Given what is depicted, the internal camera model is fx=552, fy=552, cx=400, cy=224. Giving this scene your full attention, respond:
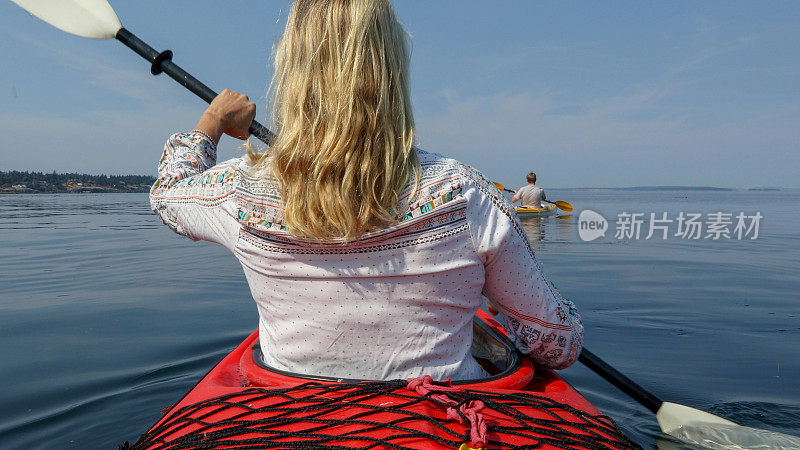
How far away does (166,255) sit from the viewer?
9.06 m

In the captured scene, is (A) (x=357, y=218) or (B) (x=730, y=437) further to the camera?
(B) (x=730, y=437)

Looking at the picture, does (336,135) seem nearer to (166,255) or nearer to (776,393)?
(776,393)

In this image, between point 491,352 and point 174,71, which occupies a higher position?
point 174,71

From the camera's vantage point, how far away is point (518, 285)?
1.47 meters

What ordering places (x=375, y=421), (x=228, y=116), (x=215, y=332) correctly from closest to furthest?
1. (x=375, y=421)
2. (x=228, y=116)
3. (x=215, y=332)

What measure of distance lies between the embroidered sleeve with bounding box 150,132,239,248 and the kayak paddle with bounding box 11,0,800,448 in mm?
702

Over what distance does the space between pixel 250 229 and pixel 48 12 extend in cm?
253

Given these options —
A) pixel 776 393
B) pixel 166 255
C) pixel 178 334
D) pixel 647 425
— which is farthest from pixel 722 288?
pixel 166 255

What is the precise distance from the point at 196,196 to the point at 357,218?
0.48 meters

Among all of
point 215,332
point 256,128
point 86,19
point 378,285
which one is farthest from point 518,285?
point 215,332

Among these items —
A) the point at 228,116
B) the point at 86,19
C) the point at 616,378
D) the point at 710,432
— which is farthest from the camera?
the point at 86,19

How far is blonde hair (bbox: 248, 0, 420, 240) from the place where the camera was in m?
1.30

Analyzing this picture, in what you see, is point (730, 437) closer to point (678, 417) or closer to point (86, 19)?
point (678, 417)

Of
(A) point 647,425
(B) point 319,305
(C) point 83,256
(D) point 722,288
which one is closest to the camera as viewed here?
(B) point 319,305
